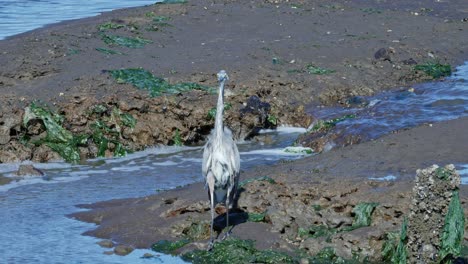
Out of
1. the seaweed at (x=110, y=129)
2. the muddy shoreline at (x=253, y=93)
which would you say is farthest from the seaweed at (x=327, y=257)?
the seaweed at (x=110, y=129)

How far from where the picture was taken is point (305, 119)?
49.9ft

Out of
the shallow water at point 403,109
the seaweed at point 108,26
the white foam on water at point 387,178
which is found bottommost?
the shallow water at point 403,109

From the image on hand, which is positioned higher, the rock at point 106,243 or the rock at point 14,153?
the rock at point 14,153

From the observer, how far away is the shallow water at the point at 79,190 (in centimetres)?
962

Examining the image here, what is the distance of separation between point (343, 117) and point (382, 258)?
603 cm

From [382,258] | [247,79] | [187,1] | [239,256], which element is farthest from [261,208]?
[187,1]

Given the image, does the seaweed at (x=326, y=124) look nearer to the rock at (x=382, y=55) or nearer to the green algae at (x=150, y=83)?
the green algae at (x=150, y=83)

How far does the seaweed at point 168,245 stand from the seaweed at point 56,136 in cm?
406

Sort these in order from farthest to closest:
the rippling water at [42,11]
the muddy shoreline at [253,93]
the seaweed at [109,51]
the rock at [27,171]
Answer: the rippling water at [42,11], the seaweed at [109,51], the rock at [27,171], the muddy shoreline at [253,93]

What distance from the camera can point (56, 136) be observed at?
44.7ft

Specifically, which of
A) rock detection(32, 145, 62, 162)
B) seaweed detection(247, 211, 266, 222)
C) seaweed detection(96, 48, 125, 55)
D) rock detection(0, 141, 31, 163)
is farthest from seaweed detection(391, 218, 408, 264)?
seaweed detection(96, 48, 125, 55)

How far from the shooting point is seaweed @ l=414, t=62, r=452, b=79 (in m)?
17.8

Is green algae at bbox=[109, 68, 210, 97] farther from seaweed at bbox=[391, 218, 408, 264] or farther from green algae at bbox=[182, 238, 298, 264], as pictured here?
seaweed at bbox=[391, 218, 408, 264]

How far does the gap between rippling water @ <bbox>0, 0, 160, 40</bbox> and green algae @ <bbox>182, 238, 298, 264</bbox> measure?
496 inches
